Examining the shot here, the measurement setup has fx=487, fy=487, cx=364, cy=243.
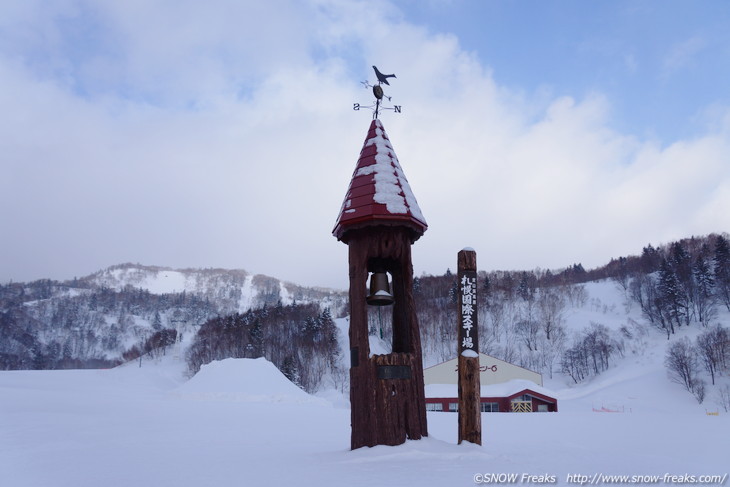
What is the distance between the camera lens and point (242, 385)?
31.7 m

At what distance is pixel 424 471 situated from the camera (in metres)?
5.91

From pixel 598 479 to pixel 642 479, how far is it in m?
0.68

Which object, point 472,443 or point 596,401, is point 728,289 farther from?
point 472,443

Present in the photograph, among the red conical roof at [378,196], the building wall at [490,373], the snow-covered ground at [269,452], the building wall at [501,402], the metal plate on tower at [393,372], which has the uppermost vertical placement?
the red conical roof at [378,196]

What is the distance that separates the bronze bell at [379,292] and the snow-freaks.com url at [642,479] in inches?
145

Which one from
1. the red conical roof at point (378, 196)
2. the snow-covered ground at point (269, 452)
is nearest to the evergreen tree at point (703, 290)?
the snow-covered ground at point (269, 452)

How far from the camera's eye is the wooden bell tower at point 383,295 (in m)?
7.43

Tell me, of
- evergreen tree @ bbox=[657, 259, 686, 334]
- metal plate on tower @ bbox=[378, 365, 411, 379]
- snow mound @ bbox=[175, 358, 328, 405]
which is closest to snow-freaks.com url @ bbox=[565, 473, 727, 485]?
metal plate on tower @ bbox=[378, 365, 411, 379]

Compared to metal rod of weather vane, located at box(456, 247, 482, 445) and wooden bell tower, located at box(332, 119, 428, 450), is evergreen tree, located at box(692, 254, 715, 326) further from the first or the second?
wooden bell tower, located at box(332, 119, 428, 450)

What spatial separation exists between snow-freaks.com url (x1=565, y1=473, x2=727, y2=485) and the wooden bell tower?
249 centimetres

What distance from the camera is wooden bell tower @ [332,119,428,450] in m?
7.43

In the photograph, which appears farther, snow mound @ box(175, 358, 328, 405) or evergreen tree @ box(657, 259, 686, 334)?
evergreen tree @ box(657, 259, 686, 334)

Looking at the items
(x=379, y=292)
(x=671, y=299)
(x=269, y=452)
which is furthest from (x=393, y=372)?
(x=671, y=299)

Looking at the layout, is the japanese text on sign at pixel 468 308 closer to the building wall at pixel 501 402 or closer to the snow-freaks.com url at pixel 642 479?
the snow-freaks.com url at pixel 642 479
